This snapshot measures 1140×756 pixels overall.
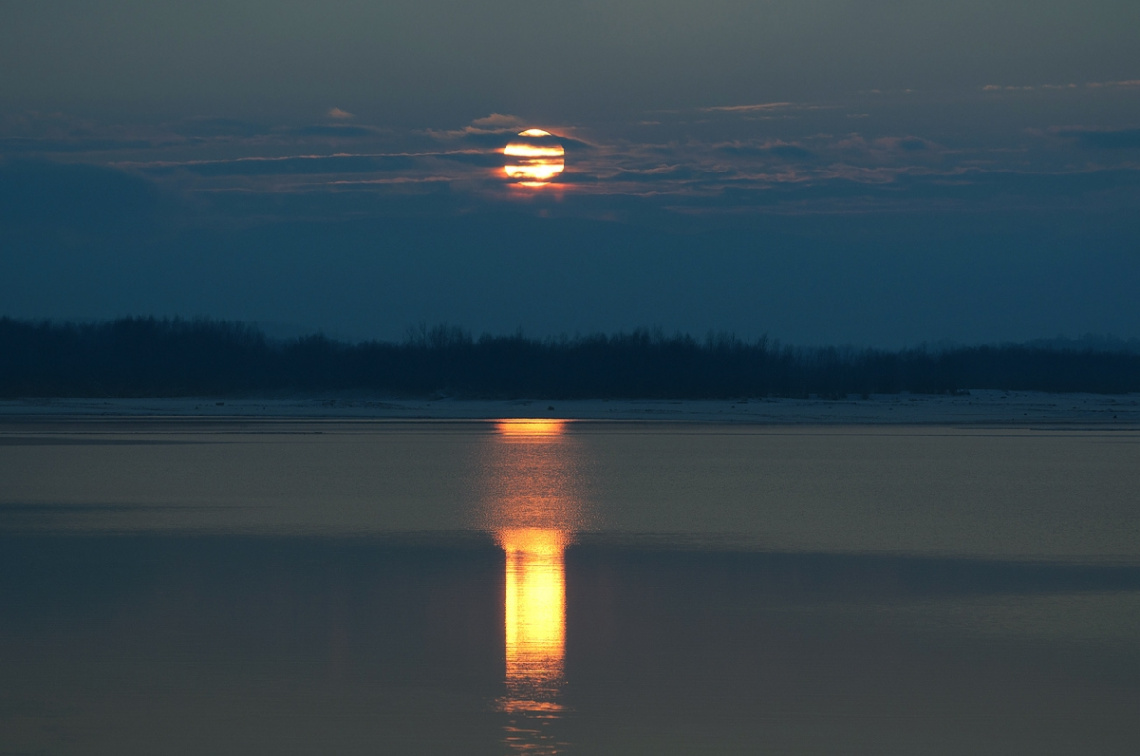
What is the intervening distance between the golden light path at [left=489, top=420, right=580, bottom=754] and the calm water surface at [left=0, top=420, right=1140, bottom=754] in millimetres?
34

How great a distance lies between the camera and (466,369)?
75.8 metres

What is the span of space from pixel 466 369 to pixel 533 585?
214ft

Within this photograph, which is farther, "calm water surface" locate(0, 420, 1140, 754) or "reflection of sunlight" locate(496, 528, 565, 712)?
"reflection of sunlight" locate(496, 528, 565, 712)

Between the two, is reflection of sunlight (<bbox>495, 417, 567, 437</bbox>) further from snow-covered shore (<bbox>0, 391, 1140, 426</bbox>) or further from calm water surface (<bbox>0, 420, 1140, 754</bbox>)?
calm water surface (<bbox>0, 420, 1140, 754</bbox>)

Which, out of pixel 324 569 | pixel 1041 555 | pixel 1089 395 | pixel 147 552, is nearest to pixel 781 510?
pixel 1041 555

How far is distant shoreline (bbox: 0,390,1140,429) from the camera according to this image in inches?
1884

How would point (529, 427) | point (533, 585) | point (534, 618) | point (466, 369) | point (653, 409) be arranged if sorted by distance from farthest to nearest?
point (466, 369) → point (653, 409) → point (529, 427) → point (533, 585) → point (534, 618)

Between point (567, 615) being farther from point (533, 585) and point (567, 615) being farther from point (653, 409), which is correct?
point (653, 409)

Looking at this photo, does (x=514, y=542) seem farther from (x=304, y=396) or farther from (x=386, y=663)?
(x=304, y=396)

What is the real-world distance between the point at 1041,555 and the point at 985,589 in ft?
7.68

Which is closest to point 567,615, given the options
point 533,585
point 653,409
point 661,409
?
point 533,585

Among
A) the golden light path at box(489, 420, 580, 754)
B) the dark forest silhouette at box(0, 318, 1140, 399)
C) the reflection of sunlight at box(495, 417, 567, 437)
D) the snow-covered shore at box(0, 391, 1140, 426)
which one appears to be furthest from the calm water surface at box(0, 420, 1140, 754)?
the dark forest silhouette at box(0, 318, 1140, 399)

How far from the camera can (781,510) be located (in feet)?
54.7

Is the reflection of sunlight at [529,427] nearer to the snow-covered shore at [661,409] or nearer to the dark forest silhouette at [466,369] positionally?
the snow-covered shore at [661,409]
